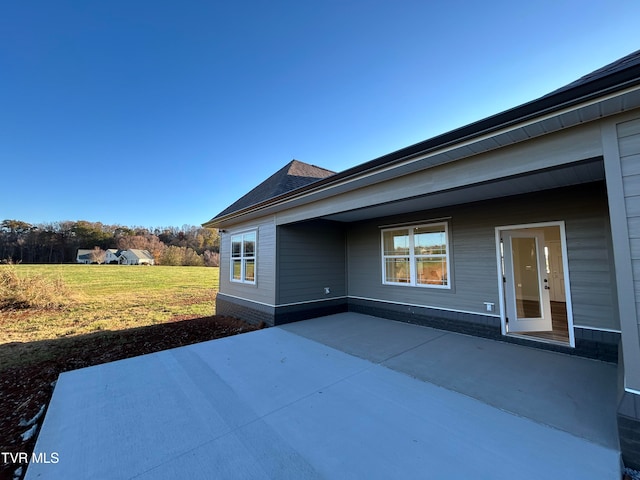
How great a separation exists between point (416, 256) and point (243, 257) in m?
4.82

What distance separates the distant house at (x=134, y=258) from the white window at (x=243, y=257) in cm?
4357

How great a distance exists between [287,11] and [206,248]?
36635mm

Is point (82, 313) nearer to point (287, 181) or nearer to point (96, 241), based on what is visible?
point (287, 181)

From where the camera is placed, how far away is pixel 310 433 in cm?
201

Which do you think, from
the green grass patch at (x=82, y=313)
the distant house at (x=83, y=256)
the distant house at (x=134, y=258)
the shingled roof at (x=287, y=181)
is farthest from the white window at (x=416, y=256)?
the distant house at (x=83, y=256)

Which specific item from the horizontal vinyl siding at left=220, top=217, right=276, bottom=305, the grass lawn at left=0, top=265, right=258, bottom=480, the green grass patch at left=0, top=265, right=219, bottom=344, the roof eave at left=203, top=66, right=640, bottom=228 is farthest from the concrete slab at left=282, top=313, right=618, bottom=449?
the green grass patch at left=0, top=265, right=219, bottom=344

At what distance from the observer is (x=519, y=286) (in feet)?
16.0

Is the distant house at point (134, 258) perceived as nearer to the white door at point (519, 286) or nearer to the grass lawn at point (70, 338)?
the grass lawn at point (70, 338)

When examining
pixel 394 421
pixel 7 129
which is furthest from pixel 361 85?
pixel 7 129

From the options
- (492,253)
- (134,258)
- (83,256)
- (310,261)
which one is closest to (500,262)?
(492,253)

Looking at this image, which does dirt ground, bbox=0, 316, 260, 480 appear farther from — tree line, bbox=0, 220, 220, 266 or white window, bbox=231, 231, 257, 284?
tree line, bbox=0, 220, 220, 266

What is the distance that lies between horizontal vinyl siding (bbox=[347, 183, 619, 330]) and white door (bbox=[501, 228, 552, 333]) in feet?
0.78

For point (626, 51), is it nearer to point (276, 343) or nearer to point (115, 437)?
point (276, 343)

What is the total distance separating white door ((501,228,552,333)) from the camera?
4426mm
